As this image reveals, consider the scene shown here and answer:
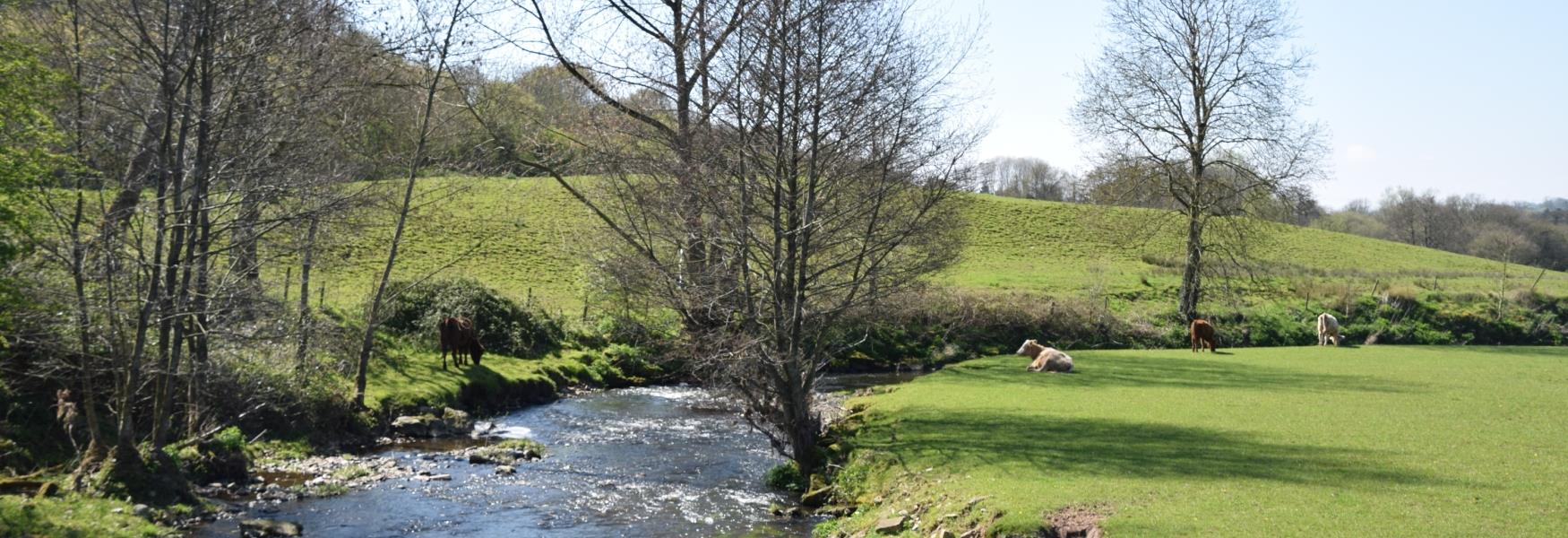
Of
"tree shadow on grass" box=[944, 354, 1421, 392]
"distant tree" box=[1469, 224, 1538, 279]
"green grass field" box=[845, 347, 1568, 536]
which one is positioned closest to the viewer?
"green grass field" box=[845, 347, 1568, 536]

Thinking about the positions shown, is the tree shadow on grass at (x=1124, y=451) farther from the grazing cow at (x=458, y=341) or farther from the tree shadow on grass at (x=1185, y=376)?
the grazing cow at (x=458, y=341)

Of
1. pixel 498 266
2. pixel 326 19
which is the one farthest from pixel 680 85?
pixel 498 266

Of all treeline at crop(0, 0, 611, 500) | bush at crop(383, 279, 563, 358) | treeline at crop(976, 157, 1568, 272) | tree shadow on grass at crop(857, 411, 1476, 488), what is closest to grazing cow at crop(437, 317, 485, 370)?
bush at crop(383, 279, 563, 358)

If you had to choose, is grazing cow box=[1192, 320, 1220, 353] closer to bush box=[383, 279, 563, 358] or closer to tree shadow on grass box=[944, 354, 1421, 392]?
tree shadow on grass box=[944, 354, 1421, 392]

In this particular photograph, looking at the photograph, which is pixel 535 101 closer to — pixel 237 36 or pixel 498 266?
pixel 237 36

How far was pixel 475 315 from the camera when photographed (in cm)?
2902

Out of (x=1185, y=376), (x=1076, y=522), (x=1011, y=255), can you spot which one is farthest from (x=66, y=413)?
(x=1011, y=255)

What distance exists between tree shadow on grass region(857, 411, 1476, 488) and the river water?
2575 mm

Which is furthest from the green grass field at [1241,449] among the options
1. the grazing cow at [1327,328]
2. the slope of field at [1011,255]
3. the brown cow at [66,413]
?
the slope of field at [1011,255]

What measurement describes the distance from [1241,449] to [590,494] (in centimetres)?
921

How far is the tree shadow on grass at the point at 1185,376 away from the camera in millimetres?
22453

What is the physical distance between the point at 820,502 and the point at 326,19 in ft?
34.8

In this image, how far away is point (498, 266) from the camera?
150 feet

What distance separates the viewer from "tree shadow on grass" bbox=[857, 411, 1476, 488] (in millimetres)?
12625
